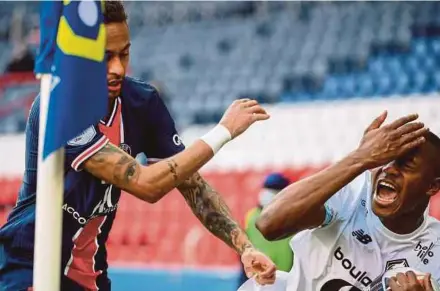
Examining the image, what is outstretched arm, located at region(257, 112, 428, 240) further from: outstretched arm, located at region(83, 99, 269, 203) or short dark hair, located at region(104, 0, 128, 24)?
short dark hair, located at region(104, 0, 128, 24)

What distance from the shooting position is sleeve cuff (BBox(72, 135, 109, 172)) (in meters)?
3.83

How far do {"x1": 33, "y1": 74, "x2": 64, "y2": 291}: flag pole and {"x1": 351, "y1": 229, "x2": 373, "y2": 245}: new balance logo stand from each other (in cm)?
153

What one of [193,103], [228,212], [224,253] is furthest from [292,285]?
[193,103]

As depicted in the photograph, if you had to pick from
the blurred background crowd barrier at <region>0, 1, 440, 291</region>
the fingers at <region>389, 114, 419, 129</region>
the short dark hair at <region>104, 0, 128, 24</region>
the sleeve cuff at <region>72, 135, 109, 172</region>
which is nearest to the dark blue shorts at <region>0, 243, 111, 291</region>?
the sleeve cuff at <region>72, 135, 109, 172</region>

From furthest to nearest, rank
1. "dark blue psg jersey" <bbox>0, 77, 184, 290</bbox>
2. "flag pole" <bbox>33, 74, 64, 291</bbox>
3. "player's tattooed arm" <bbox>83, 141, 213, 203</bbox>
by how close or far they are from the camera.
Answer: "dark blue psg jersey" <bbox>0, 77, 184, 290</bbox> < "player's tattooed arm" <bbox>83, 141, 213, 203</bbox> < "flag pole" <bbox>33, 74, 64, 291</bbox>

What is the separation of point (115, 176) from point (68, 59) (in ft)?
2.49

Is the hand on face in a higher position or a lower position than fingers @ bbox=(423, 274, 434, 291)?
higher

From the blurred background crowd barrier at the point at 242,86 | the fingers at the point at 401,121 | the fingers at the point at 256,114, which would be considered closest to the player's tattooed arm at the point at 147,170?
the fingers at the point at 256,114

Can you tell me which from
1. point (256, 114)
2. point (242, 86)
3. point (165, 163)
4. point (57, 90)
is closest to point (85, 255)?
point (165, 163)

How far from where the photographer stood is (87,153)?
3.83m

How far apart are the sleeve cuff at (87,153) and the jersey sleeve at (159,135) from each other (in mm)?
474

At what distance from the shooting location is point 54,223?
3133 mm

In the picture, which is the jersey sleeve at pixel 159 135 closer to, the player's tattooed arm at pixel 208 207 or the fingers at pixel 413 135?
the player's tattooed arm at pixel 208 207

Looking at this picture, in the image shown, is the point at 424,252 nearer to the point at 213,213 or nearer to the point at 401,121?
the point at 401,121
